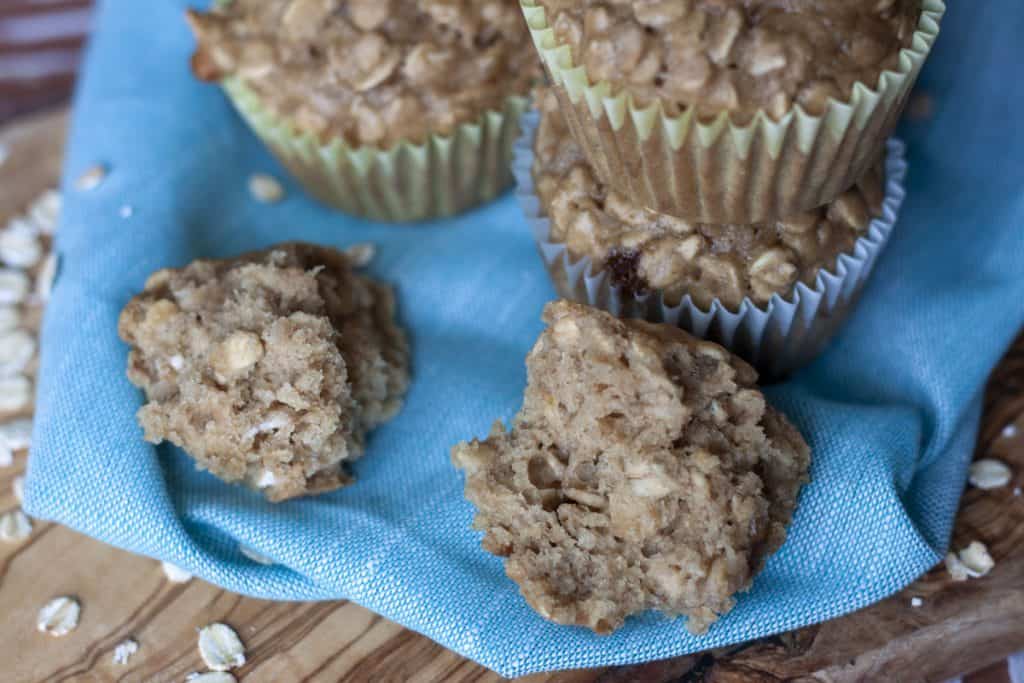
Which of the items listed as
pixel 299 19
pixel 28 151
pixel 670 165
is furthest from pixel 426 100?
pixel 28 151

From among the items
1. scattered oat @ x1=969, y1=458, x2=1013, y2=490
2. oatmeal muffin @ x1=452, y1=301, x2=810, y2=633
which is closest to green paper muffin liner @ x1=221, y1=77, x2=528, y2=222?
oatmeal muffin @ x1=452, y1=301, x2=810, y2=633

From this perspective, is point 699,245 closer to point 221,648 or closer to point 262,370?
point 262,370

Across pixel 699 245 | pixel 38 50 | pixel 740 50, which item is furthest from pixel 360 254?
pixel 38 50

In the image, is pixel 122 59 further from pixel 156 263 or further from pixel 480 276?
pixel 480 276

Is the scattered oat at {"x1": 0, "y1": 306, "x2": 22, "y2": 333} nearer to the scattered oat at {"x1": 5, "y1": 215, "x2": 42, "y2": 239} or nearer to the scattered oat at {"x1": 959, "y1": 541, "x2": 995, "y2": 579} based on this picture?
the scattered oat at {"x1": 5, "y1": 215, "x2": 42, "y2": 239}

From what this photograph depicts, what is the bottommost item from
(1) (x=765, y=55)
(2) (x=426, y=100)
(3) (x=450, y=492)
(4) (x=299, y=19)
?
(3) (x=450, y=492)

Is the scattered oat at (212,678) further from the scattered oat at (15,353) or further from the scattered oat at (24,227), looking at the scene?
the scattered oat at (24,227)
